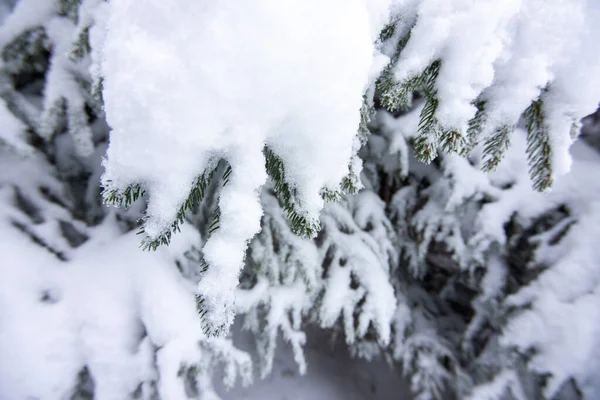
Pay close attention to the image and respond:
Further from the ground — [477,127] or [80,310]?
[477,127]

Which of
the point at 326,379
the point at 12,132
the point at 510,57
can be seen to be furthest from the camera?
the point at 326,379

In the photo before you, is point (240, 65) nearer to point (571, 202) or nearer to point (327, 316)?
point (327, 316)

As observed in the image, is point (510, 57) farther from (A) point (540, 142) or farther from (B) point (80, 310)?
(B) point (80, 310)

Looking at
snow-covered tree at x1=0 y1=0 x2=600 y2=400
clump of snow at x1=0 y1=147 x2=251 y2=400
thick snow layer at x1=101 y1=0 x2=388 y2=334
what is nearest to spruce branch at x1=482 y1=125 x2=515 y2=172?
snow-covered tree at x1=0 y1=0 x2=600 y2=400

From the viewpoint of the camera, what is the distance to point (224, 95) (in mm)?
545

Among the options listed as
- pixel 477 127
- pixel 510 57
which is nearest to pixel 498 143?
pixel 477 127

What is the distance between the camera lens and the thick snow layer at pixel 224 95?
527mm

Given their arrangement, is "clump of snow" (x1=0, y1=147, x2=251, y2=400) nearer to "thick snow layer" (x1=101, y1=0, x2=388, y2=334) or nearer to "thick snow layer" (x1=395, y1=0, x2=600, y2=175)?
"thick snow layer" (x1=101, y1=0, x2=388, y2=334)

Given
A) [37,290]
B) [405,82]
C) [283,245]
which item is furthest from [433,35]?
[37,290]

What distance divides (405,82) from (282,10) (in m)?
0.36

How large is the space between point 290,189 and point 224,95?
8.9 inches

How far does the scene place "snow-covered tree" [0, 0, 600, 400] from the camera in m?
0.55

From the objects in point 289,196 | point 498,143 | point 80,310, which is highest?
point 498,143

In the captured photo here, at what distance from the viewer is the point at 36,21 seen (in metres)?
1.28
